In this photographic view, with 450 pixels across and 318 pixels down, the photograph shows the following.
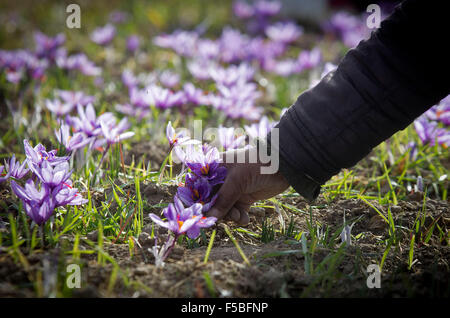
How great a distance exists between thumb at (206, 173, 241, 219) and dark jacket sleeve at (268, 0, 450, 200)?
0.16m

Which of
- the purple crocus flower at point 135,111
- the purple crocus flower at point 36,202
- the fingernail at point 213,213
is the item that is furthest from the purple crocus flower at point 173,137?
the purple crocus flower at point 135,111

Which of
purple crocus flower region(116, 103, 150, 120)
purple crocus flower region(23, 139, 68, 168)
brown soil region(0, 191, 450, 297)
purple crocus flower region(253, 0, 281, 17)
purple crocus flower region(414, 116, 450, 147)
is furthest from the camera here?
purple crocus flower region(253, 0, 281, 17)

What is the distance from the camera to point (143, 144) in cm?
204

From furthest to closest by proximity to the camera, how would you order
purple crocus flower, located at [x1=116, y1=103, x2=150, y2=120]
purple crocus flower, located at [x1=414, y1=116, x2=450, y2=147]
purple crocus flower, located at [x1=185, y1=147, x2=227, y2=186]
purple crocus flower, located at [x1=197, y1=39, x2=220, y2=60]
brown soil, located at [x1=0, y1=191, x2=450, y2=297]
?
A: purple crocus flower, located at [x1=197, y1=39, x2=220, y2=60]
purple crocus flower, located at [x1=116, y1=103, x2=150, y2=120]
purple crocus flower, located at [x1=414, y1=116, x2=450, y2=147]
purple crocus flower, located at [x1=185, y1=147, x2=227, y2=186]
brown soil, located at [x1=0, y1=191, x2=450, y2=297]

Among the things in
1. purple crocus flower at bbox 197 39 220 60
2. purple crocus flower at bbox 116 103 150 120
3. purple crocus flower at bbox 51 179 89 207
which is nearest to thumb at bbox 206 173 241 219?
purple crocus flower at bbox 51 179 89 207

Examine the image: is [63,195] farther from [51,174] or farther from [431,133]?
[431,133]

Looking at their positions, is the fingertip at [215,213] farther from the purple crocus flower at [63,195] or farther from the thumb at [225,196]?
the purple crocus flower at [63,195]

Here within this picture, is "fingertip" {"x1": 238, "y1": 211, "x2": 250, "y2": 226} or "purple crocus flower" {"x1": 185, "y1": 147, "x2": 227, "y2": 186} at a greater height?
"purple crocus flower" {"x1": 185, "y1": 147, "x2": 227, "y2": 186}

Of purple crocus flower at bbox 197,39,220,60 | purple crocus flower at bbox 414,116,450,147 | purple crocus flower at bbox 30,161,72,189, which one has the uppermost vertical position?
purple crocus flower at bbox 197,39,220,60

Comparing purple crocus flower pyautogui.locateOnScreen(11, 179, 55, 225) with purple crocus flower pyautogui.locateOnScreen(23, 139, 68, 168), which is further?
purple crocus flower pyautogui.locateOnScreen(23, 139, 68, 168)

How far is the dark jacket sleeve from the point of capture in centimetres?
109

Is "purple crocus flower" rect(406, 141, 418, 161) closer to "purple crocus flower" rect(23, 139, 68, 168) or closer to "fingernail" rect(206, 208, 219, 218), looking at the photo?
"fingernail" rect(206, 208, 219, 218)

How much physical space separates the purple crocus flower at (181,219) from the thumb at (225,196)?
126 millimetres

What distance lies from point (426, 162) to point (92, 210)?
1.64 metres
